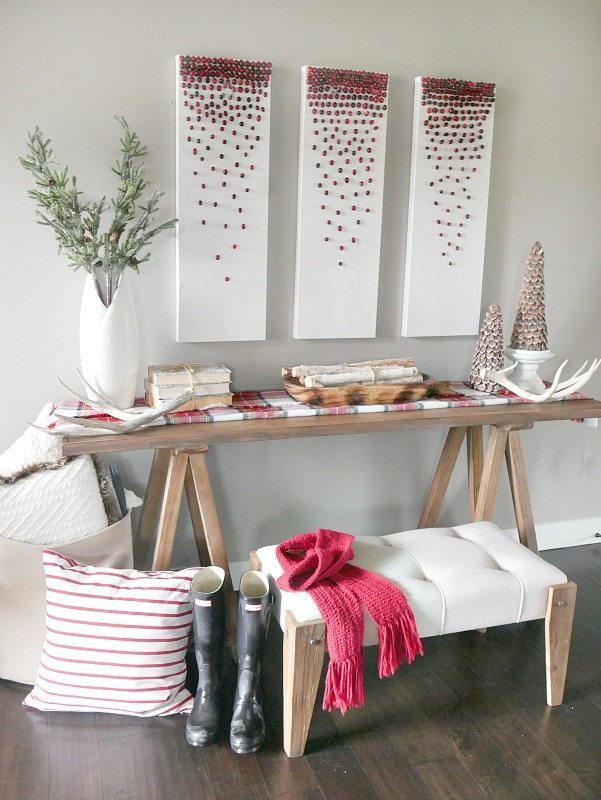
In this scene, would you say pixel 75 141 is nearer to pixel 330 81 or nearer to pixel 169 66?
pixel 169 66

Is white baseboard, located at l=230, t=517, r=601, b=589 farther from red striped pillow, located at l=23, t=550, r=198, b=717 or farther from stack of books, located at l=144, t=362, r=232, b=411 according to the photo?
red striped pillow, located at l=23, t=550, r=198, b=717

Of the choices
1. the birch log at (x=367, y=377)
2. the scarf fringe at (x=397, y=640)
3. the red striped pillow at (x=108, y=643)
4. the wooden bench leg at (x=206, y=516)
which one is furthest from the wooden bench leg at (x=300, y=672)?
the birch log at (x=367, y=377)

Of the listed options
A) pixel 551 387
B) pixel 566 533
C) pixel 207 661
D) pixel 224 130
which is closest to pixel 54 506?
pixel 207 661

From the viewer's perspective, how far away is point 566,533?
3160 millimetres

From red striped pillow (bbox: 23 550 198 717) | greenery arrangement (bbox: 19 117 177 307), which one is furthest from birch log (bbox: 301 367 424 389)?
red striped pillow (bbox: 23 550 198 717)

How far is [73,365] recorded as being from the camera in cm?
240

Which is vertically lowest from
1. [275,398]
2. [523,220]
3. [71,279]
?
[275,398]

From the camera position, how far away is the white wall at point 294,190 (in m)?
2.22

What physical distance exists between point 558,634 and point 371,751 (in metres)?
0.61

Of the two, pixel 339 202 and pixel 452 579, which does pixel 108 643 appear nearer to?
pixel 452 579

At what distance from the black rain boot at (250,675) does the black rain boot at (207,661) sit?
0.05 metres

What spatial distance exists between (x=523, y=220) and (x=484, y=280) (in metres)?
0.26

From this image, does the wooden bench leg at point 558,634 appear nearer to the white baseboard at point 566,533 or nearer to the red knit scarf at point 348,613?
the red knit scarf at point 348,613

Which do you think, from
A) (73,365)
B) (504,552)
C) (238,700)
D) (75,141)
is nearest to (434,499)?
(504,552)
